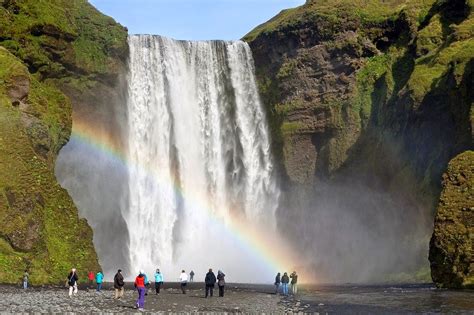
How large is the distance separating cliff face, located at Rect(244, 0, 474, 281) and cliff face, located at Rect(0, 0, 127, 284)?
2077 cm

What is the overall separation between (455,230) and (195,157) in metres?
43.0

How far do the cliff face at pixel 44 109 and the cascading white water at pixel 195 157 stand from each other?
199 inches

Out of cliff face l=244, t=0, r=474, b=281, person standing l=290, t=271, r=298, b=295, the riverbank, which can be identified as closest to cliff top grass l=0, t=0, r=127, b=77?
cliff face l=244, t=0, r=474, b=281

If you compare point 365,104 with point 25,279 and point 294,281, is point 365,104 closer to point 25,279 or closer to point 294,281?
point 294,281

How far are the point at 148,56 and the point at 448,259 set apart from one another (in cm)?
4840

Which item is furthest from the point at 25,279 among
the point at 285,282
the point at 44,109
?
the point at 44,109

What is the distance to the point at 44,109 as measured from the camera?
60.3 m

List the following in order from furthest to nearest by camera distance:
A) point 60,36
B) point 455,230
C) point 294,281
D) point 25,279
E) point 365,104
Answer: point 365,104 < point 60,36 < point 294,281 < point 25,279 < point 455,230

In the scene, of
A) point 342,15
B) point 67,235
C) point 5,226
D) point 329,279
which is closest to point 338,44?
point 342,15

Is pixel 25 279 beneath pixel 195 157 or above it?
beneath

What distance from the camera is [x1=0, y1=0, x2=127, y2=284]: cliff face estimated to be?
159ft

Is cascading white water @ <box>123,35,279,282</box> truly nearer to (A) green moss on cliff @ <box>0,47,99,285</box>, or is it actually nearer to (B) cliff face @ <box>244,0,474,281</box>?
(B) cliff face @ <box>244,0,474,281</box>

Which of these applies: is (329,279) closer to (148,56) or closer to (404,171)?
(404,171)

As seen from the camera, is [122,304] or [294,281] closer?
[122,304]
